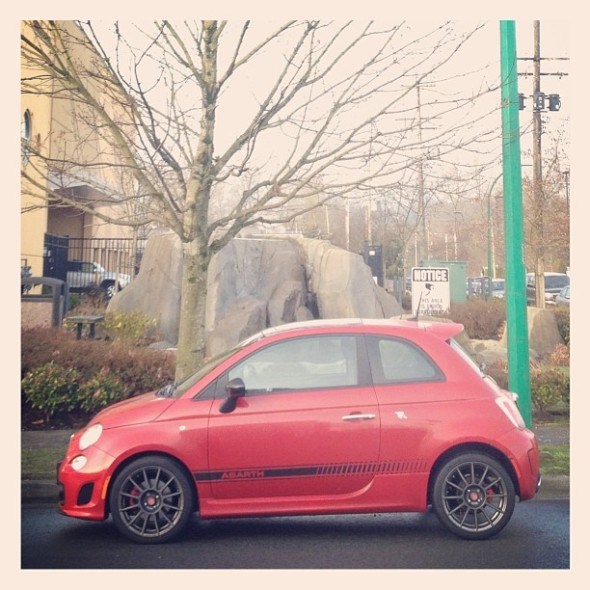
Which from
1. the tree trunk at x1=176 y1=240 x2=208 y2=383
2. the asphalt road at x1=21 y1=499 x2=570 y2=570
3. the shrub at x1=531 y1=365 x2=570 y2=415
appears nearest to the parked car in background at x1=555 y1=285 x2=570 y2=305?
the shrub at x1=531 y1=365 x2=570 y2=415

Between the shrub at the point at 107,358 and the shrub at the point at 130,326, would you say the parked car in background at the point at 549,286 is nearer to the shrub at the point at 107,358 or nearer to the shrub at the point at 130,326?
the shrub at the point at 107,358

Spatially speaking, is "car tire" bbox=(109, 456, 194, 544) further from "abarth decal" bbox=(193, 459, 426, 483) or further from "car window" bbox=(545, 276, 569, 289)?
"car window" bbox=(545, 276, 569, 289)

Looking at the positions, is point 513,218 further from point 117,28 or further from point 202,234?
point 117,28

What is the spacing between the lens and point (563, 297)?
7512 mm

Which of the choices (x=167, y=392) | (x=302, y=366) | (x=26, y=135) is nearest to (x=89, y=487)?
→ (x=167, y=392)

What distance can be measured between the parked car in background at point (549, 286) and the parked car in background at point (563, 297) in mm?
56

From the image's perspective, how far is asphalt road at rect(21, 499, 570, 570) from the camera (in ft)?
16.5

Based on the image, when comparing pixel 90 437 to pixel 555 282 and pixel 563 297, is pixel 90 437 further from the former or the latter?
pixel 555 282

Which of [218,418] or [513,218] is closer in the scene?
[218,418]

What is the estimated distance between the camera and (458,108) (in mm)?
7152

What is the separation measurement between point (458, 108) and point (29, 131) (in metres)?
4.03

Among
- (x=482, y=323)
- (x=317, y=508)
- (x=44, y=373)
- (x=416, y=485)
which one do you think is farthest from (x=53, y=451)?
(x=482, y=323)

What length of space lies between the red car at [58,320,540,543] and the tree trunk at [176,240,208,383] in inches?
89.5

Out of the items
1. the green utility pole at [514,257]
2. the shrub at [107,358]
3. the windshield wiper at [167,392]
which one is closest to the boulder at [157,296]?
the shrub at [107,358]
